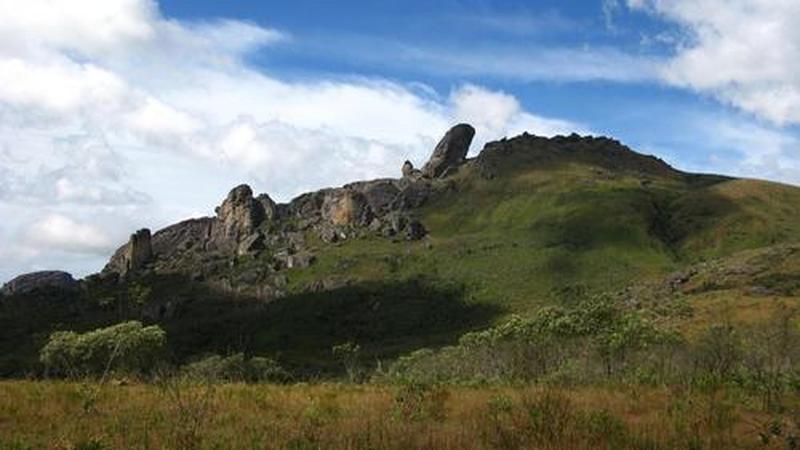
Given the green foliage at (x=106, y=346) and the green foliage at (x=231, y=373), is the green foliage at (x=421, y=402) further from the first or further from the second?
the green foliage at (x=106, y=346)

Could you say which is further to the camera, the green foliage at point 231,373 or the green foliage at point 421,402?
the green foliage at point 231,373

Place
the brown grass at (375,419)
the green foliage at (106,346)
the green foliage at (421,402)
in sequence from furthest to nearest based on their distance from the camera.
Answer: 1. the green foliage at (106,346)
2. the green foliage at (421,402)
3. the brown grass at (375,419)

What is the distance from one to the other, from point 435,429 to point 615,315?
4128cm

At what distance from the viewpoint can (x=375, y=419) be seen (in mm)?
13031

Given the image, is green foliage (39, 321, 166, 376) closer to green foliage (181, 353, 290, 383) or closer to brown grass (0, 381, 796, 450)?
green foliage (181, 353, 290, 383)

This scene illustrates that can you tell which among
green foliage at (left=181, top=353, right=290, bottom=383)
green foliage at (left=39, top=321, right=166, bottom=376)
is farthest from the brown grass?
green foliage at (left=39, top=321, right=166, bottom=376)

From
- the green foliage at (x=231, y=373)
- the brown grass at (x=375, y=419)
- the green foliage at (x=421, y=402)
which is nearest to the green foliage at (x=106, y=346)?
the green foliage at (x=231, y=373)

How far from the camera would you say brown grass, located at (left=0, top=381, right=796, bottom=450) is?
10.4 metres

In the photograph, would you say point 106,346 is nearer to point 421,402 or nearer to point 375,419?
point 421,402

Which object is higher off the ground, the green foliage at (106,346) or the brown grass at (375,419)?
the green foliage at (106,346)

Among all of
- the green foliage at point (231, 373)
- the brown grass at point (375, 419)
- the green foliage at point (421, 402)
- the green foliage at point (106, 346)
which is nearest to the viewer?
the brown grass at point (375, 419)

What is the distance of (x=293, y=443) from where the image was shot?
1023 cm

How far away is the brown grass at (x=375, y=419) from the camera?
10.4m

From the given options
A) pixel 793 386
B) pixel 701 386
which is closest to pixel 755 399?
pixel 701 386
